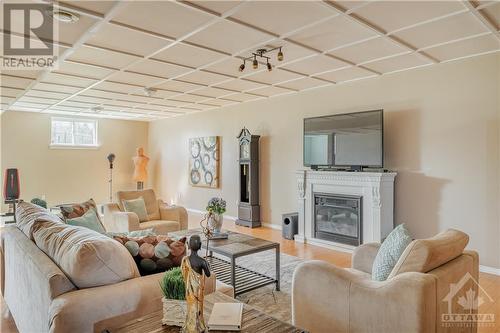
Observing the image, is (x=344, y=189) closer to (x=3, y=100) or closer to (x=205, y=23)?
(x=205, y=23)

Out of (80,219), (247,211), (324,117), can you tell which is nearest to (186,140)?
(247,211)

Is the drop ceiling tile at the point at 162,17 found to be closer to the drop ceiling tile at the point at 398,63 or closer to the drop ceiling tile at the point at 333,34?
the drop ceiling tile at the point at 333,34

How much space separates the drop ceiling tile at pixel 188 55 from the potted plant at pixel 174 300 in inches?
107

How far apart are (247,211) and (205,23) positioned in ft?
13.9

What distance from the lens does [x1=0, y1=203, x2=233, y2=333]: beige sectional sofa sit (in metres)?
1.49

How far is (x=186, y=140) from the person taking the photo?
27.9 ft

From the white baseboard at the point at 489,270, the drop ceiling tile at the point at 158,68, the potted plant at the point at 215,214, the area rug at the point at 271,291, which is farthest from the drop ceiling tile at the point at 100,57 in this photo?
the white baseboard at the point at 489,270

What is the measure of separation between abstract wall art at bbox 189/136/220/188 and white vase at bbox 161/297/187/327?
6167mm

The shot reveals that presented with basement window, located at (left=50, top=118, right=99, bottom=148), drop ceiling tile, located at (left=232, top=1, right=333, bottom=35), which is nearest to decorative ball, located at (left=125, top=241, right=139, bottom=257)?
drop ceiling tile, located at (left=232, top=1, right=333, bottom=35)

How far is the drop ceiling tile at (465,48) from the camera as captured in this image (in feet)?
11.1

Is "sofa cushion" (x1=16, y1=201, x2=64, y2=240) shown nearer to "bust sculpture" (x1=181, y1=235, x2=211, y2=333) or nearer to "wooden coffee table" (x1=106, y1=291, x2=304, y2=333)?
"wooden coffee table" (x1=106, y1=291, x2=304, y2=333)

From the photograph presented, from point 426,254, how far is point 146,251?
1566 mm

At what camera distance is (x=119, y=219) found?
4.43 metres

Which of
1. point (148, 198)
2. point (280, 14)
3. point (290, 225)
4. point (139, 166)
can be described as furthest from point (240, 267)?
point (139, 166)
